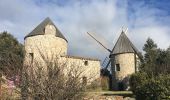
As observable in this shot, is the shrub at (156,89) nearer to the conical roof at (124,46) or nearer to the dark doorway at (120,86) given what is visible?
the dark doorway at (120,86)

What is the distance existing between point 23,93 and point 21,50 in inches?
1456

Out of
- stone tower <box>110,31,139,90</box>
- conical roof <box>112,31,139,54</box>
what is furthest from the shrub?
conical roof <box>112,31,139,54</box>

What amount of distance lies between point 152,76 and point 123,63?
17.2 m

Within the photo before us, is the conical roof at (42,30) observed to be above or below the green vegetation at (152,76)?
above

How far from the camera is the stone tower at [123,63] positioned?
49.2 meters

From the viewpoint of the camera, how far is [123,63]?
162ft

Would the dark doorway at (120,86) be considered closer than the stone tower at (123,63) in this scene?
No

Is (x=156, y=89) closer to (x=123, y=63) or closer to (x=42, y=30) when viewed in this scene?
(x=123, y=63)

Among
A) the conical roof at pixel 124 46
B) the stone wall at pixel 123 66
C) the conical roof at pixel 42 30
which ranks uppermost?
the conical roof at pixel 42 30

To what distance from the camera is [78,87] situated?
14.8m

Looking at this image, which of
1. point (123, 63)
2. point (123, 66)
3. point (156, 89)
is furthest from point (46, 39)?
point (156, 89)

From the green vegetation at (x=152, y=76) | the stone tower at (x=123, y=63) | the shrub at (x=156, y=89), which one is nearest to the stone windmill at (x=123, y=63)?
the stone tower at (x=123, y=63)

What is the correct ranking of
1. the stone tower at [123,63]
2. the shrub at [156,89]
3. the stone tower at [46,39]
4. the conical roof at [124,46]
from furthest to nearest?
the conical roof at [124,46]
the stone tower at [123,63]
the stone tower at [46,39]
the shrub at [156,89]

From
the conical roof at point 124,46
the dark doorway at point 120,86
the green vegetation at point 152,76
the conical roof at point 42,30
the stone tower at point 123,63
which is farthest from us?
the conical roof at point 124,46
